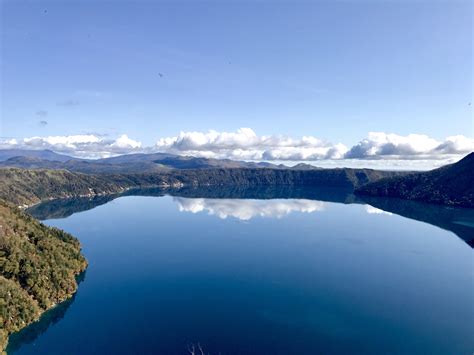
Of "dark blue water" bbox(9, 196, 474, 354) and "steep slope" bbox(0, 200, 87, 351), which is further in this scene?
"steep slope" bbox(0, 200, 87, 351)

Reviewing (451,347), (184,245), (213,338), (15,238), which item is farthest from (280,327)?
(184,245)

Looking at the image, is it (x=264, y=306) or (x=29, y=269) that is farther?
(x=264, y=306)

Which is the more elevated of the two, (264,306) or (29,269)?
(29,269)

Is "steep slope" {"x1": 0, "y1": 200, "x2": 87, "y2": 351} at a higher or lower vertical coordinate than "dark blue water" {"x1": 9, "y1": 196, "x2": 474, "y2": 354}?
higher

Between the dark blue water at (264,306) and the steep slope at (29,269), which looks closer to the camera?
the dark blue water at (264,306)

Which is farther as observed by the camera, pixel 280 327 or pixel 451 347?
pixel 280 327

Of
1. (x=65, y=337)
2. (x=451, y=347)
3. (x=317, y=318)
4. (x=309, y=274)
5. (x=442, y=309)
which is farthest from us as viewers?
(x=309, y=274)

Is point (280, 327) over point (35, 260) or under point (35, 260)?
under

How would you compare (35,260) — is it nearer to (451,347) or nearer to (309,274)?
(309,274)
